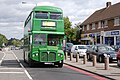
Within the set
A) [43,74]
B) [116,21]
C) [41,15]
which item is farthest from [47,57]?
[116,21]

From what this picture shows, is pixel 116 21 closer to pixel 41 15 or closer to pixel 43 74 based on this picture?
pixel 41 15

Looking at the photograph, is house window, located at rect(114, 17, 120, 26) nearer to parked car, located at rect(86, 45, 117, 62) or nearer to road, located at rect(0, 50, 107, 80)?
parked car, located at rect(86, 45, 117, 62)

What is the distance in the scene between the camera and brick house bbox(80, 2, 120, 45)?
176ft

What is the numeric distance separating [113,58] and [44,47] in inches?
303

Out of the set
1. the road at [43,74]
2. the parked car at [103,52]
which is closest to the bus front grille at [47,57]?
the road at [43,74]

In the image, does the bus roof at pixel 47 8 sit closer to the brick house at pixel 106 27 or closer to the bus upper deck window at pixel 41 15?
the bus upper deck window at pixel 41 15

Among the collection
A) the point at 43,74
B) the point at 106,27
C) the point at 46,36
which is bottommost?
the point at 43,74

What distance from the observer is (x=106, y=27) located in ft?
191

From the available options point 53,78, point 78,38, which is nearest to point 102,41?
point 78,38

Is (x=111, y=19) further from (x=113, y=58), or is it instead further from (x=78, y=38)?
(x=113, y=58)

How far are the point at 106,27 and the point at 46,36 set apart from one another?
119 feet

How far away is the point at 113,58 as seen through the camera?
28094 mm

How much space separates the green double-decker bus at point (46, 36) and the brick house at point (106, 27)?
26017 mm

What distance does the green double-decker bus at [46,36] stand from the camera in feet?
74.4
